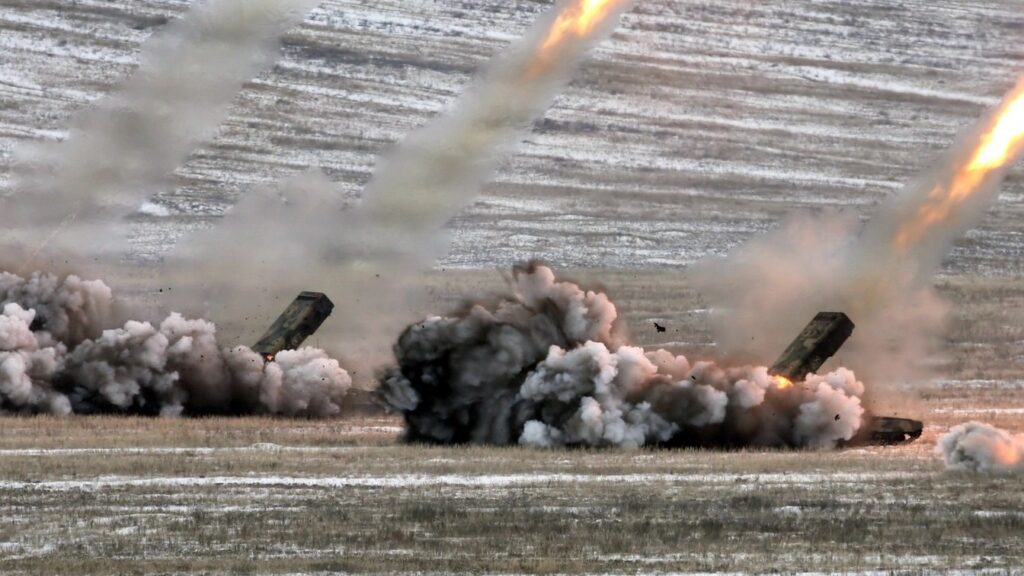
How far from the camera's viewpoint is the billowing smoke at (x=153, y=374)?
44188mm

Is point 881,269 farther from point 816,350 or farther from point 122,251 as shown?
point 122,251

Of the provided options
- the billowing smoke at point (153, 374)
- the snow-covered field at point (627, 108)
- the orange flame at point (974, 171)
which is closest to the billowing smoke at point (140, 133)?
the snow-covered field at point (627, 108)

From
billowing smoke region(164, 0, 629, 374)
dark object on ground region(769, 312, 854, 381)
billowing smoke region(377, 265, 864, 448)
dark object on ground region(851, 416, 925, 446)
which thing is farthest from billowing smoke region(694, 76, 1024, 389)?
billowing smoke region(164, 0, 629, 374)

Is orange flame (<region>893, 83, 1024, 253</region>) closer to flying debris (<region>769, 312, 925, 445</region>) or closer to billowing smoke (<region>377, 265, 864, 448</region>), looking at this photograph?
flying debris (<region>769, 312, 925, 445</region>)

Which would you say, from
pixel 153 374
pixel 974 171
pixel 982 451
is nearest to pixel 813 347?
pixel 982 451

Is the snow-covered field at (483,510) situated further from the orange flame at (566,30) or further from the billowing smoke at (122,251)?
the orange flame at (566,30)

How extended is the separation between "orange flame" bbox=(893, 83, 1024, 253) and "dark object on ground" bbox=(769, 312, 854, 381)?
6.92 metres

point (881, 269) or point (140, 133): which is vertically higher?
point (881, 269)

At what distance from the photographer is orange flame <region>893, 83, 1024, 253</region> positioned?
50062 mm

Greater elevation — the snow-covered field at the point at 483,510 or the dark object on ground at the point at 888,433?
the snow-covered field at the point at 483,510

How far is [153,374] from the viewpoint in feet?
147

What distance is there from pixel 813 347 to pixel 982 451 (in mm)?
9665

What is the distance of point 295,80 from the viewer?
9650cm

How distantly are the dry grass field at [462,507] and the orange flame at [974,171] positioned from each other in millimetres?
10491
